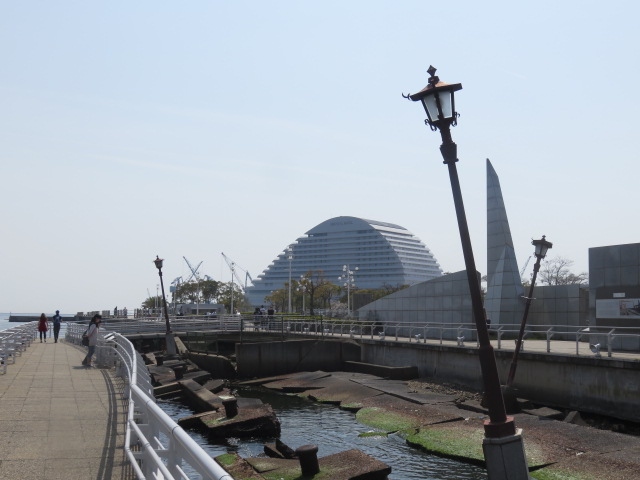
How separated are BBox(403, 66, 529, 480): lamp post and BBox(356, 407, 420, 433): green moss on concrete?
9.87 meters

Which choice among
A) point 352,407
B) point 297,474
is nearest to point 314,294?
point 352,407

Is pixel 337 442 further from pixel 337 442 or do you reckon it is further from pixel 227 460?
pixel 227 460

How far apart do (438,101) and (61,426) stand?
7.16 meters

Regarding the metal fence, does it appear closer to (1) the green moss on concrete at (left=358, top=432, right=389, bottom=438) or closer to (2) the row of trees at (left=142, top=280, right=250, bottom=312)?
(1) the green moss on concrete at (left=358, top=432, right=389, bottom=438)

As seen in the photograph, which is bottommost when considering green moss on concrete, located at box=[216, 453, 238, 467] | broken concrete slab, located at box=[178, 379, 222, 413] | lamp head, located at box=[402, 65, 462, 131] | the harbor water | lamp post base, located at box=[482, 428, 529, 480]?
the harbor water

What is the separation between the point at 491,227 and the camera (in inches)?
1544

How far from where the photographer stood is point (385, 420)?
2030cm

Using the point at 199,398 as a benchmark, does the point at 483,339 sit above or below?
above

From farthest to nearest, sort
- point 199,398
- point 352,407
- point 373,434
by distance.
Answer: point 352,407
point 199,398
point 373,434

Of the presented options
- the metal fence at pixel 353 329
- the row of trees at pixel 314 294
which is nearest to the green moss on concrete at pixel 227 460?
the metal fence at pixel 353 329

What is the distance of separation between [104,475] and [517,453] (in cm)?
468

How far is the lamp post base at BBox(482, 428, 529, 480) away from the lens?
28.1ft

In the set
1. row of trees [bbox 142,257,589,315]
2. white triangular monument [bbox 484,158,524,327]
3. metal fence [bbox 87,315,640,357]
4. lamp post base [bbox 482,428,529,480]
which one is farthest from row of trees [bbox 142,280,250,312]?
lamp post base [bbox 482,428,529,480]

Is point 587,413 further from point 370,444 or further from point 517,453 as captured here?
point 517,453
